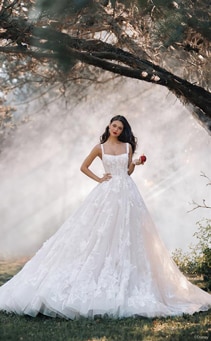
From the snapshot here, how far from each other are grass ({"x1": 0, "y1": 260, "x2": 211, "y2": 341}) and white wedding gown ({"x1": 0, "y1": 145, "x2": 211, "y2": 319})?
0.33 ft

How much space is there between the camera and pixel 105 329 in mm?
4031

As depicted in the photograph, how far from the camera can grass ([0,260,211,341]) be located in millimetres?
3836

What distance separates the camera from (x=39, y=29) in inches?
178

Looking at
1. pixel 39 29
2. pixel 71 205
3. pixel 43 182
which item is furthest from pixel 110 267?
pixel 43 182

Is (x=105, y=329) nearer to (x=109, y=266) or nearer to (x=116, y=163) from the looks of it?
(x=109, y=266)

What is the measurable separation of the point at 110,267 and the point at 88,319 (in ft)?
1.55

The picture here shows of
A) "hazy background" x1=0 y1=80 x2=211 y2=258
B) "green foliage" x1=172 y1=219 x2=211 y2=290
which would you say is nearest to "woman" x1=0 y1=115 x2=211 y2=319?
"green foliage" x1=172 y1=219 x2=211 y2=290

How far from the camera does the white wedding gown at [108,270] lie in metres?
4.38

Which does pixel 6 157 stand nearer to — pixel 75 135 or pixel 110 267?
pixel 75 135

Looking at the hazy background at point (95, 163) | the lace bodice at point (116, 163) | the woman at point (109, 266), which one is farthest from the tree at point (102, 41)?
the hazy background at point (95, 163)

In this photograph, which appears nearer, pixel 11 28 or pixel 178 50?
pixel 11 28

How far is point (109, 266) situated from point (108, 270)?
4cm

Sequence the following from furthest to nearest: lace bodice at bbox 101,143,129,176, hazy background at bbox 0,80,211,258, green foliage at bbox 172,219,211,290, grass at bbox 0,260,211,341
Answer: hazy background at bbox 0,80,211,258, green foliage at bbox 172,219,211,290, lace bodice at bbox 101,143,129,176, grass at bbox 0,260,211,341

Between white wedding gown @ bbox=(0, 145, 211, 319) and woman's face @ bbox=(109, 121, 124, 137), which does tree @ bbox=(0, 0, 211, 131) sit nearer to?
woman's face @ bbox=(109, 121, 124, 137)
